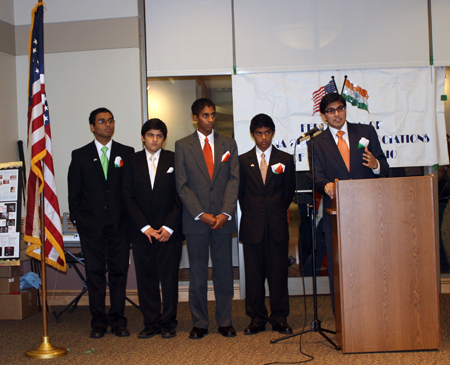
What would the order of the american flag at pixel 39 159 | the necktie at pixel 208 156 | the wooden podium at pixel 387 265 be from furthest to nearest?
the necktie at pixel 208 156
the american flag at pixel 39 159
the wooden podium at pixel 387 265

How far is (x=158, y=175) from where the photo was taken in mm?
3768

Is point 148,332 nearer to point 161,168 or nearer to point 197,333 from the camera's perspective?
point 197,333

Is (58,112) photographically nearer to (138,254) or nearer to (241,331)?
(138,254)

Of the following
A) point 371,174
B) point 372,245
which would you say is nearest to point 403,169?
point 371,174

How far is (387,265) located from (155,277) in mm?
1842

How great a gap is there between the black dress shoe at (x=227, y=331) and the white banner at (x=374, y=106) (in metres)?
2.07

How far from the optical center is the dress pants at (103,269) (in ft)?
12.7

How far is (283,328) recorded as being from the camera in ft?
11.9

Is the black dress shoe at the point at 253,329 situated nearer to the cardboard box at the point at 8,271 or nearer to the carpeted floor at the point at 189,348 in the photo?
the carpeted floor at the point at 189,348

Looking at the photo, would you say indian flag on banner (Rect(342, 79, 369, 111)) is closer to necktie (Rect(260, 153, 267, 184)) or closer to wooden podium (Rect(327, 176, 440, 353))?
necktie (Rect(260, 153, 267, 184))

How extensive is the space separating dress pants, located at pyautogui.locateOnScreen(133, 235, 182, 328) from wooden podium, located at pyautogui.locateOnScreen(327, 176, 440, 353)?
141 cm

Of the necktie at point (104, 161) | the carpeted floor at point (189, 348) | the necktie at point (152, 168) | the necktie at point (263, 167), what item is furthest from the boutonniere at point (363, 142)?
the necktie at point (104, 161)

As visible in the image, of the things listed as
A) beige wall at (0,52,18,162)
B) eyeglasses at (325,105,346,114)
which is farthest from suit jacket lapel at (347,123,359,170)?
beige wall at (0,52,18,162)

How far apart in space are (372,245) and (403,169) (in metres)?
2.45
